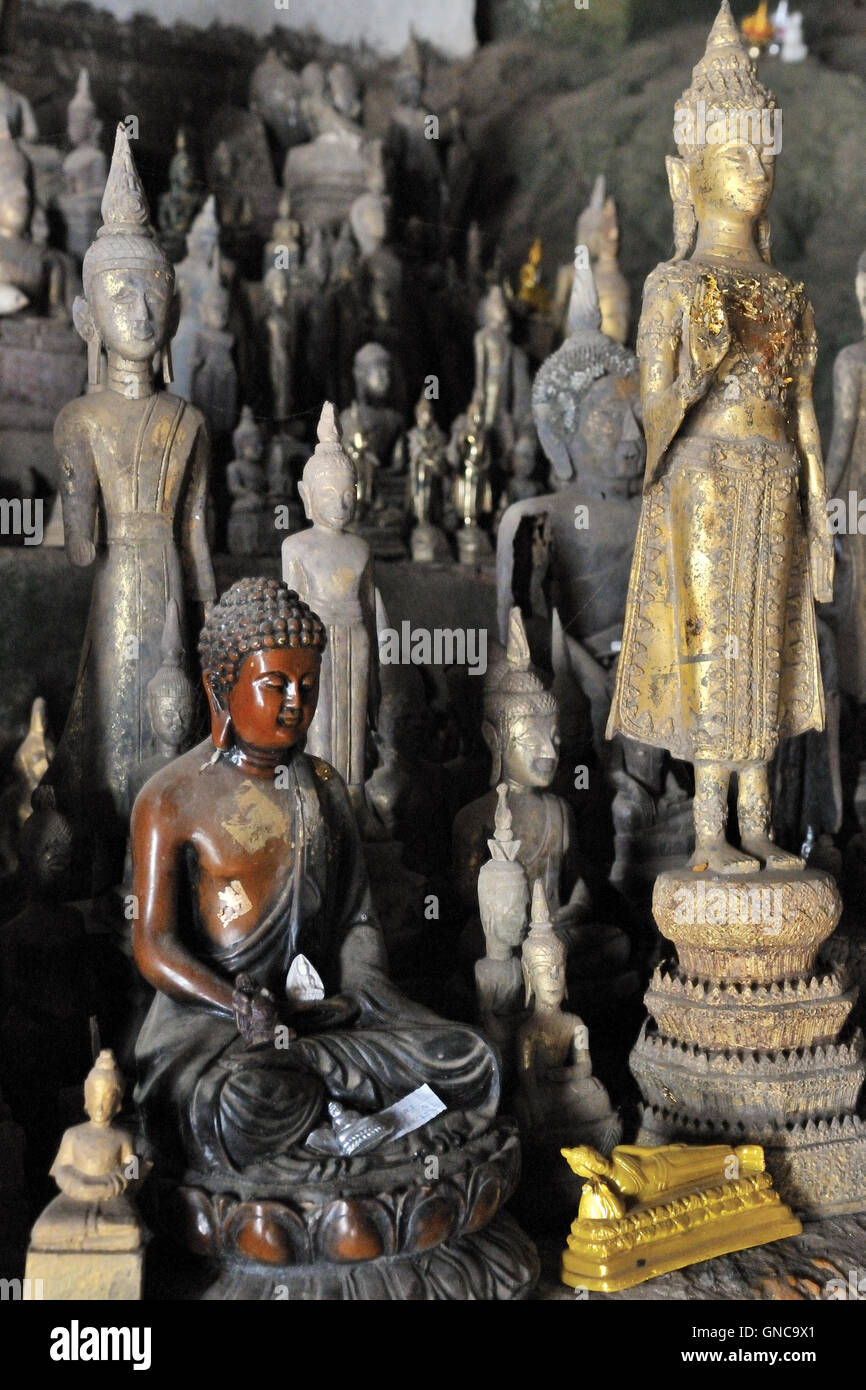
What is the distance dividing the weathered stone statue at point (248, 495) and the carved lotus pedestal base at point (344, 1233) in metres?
4.51

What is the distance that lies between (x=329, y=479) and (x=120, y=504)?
2.28ft

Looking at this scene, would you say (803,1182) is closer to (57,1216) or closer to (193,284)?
(57,1216)

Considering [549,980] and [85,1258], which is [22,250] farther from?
[85,1258]

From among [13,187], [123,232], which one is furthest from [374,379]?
[123,232]

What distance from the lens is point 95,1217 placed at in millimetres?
2906

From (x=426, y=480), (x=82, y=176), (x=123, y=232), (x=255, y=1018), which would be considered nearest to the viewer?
(x=255, y=1018)

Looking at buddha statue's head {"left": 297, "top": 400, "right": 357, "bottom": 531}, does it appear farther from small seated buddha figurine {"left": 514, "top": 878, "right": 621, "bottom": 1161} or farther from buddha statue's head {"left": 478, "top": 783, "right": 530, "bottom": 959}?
small seated buddha figurine {"left": 514, "top": 878, "right": 621, "bottom": 1161}

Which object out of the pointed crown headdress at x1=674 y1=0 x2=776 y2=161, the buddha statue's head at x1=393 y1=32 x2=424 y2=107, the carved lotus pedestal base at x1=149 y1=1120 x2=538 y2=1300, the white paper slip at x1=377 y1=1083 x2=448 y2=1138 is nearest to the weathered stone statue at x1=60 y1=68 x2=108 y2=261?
the buddha statue's head at x1=393 y1=32 x2=424 y2=107

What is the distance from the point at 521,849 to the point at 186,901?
1.84 meters

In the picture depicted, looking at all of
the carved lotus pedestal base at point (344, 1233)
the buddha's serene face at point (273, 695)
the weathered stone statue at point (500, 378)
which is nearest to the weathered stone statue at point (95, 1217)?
the carved lotus pedestal base at point (344, 1233)

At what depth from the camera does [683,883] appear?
4188 millimetres

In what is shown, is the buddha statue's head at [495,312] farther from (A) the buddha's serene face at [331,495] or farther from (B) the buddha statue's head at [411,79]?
(A) the buddha's serene face at [331,495]

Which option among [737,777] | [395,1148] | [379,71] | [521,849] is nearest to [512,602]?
[521,849]

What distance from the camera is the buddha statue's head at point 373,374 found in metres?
8.54
